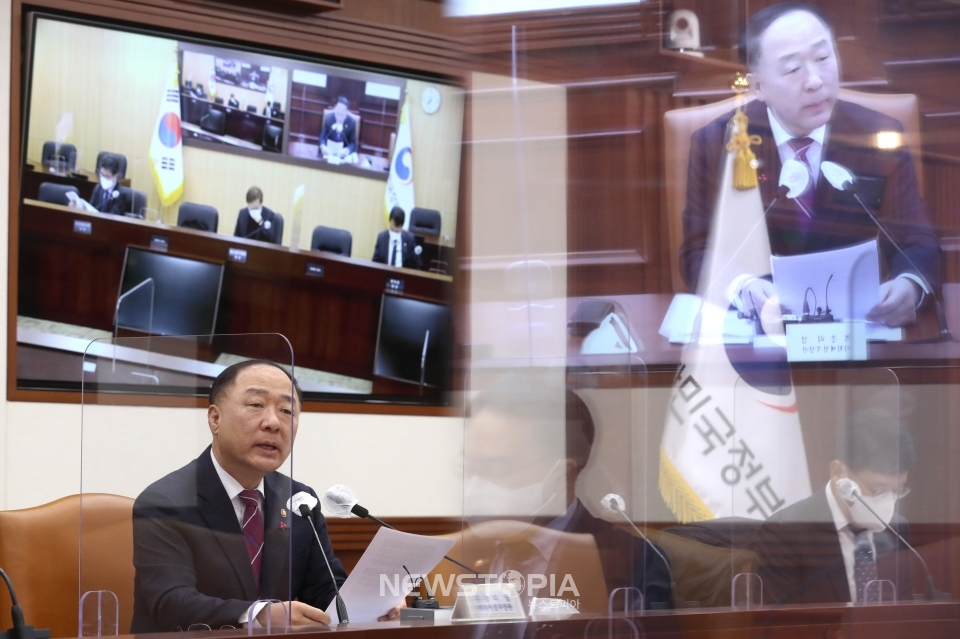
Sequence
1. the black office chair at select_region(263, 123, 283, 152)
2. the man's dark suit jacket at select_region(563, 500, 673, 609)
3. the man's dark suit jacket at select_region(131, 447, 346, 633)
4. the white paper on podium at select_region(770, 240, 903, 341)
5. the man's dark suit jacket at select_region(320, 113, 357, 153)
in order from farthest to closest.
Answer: the man's dark suit jacket at select_region(320, 113, 357, 153), the black office chair at select_region(263, 123, 283, 152), the man's dark suit jacket at select_region(131, 447, 346, 633), the man's dark suit jacket at select_region(563, 500, 673, 609), the white paper on podium at select_region(770, 240, 903, 341)

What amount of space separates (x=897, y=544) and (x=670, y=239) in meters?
0.46

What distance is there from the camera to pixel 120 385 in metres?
2.03

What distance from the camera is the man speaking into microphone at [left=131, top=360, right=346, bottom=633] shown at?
180cm

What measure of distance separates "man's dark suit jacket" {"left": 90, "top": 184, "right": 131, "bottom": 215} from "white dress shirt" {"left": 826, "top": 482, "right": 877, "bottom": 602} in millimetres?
2704

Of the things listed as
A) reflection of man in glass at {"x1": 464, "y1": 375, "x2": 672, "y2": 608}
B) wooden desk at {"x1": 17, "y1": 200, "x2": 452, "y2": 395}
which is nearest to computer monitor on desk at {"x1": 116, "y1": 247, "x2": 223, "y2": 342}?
wooden desk at {"x1": 17, "y1": 200, "x2": 452, "y2": 395}

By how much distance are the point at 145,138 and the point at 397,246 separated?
3.16ft

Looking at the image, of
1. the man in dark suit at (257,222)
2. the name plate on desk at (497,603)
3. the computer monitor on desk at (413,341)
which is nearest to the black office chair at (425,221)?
the computer monitor on desk at (413,341)

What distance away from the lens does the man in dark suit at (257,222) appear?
139 inches

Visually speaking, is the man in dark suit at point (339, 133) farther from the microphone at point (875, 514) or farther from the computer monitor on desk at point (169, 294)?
the microphone at point (875, 514)

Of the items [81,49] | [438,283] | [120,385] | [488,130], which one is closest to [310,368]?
[438,283]

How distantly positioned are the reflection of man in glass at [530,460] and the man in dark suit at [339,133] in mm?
2638

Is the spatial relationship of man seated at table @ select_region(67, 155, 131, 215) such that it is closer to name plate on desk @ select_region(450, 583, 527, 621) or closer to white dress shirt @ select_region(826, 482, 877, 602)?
name plate on desk @ select_region(450, 583, 527, 621)

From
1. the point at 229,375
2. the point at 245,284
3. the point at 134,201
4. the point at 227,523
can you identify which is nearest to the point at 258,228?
the point at 245,284

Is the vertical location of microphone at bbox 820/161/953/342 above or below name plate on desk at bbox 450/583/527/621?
above
